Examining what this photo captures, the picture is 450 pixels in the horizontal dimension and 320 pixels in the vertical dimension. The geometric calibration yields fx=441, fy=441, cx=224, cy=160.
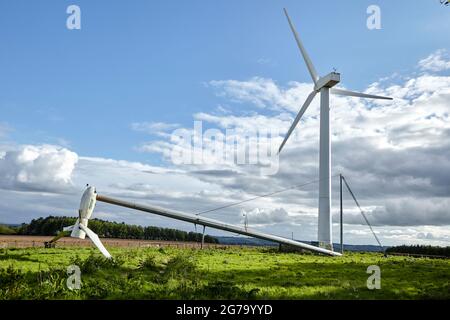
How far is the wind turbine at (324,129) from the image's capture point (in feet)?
185

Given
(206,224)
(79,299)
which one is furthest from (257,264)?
(79,299)

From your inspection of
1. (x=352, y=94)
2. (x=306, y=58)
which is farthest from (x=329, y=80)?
(x=306, y=58)

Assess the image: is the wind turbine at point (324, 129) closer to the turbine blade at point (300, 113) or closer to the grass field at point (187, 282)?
the turbine blade at point (300, 113)

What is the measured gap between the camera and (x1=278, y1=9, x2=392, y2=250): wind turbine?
5634 cm

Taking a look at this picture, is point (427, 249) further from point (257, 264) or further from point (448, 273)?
point (257, 264)

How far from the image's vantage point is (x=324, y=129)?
58750 millimetres

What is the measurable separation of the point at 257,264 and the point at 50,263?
1659 centimetres

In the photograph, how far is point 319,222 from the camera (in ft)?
187

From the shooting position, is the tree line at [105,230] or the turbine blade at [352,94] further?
the tree line at [105,230]

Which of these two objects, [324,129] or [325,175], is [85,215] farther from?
[324,129]

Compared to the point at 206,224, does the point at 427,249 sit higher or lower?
lower
